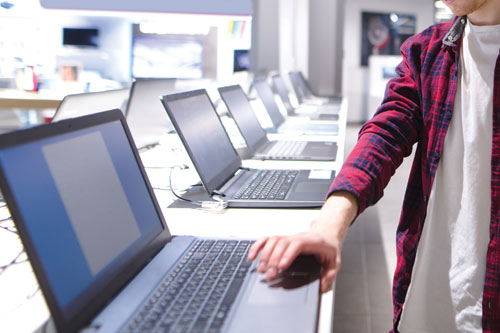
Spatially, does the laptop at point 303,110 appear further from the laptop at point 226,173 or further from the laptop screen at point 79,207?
the laptop screen at point 79,207

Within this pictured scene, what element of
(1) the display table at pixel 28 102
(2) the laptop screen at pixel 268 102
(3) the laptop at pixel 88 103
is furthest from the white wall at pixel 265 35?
(3) the laptop at pixel 88 103

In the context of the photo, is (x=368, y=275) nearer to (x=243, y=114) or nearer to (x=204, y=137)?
(x=243, y=114)

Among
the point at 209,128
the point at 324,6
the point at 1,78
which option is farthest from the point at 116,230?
the point at 324,6

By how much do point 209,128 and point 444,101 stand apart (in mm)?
817

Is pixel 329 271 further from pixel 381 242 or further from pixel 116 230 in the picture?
pixel 381 242

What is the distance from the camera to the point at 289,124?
3.56 metres

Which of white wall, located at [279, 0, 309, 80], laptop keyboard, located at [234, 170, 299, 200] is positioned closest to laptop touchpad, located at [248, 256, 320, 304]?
laptop keyboard, located at [234, 170, 299, 200]

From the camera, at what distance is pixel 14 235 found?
121 centimetres

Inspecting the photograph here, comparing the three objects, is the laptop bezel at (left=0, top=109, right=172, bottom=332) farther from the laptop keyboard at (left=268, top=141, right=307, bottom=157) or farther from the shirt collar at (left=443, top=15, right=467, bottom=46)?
the laptop keyboard at (left=268, top=141, right=307, bottom=157)

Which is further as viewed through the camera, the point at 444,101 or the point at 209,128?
the point at 209,128

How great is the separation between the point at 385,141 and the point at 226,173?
0.71 m

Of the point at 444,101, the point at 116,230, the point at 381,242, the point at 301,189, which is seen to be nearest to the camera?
the point at 116,230

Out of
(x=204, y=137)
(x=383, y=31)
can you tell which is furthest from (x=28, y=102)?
(x=383, y=31)

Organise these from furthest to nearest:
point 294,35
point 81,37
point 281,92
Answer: point 294,35 → point 281,92 → point 81,37
